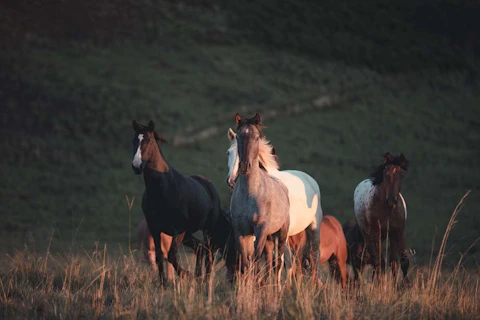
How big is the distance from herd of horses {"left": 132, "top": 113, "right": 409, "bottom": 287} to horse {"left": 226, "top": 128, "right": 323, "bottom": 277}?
1cm

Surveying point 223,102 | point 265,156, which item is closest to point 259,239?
point 265,156

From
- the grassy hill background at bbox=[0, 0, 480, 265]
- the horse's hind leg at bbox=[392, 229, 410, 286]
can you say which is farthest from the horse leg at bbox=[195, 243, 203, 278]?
the grassy hill background at bbox=[0, 0, 480, 265]

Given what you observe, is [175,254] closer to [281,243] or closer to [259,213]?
[281,243]

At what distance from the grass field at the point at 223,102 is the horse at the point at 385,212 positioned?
9013 mm

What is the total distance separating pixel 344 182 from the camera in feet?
84.3

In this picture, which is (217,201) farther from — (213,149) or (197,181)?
(213,149)

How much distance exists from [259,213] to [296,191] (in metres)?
1.48

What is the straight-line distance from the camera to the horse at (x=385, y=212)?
827 cm

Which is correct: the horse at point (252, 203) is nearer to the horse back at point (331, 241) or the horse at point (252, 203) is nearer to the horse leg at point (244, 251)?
the horse leg at point (244, 251)

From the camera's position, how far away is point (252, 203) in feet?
23.6

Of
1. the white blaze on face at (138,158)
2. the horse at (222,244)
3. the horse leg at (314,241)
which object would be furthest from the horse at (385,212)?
the white blaze on face at (138,158)

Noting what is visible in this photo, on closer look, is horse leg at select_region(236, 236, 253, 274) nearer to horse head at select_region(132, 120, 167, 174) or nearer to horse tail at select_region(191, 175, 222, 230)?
horse head at select_region(132, 120, 167, 174)

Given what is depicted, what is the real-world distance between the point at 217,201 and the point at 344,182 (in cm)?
1690

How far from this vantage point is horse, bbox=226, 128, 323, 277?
773cm
